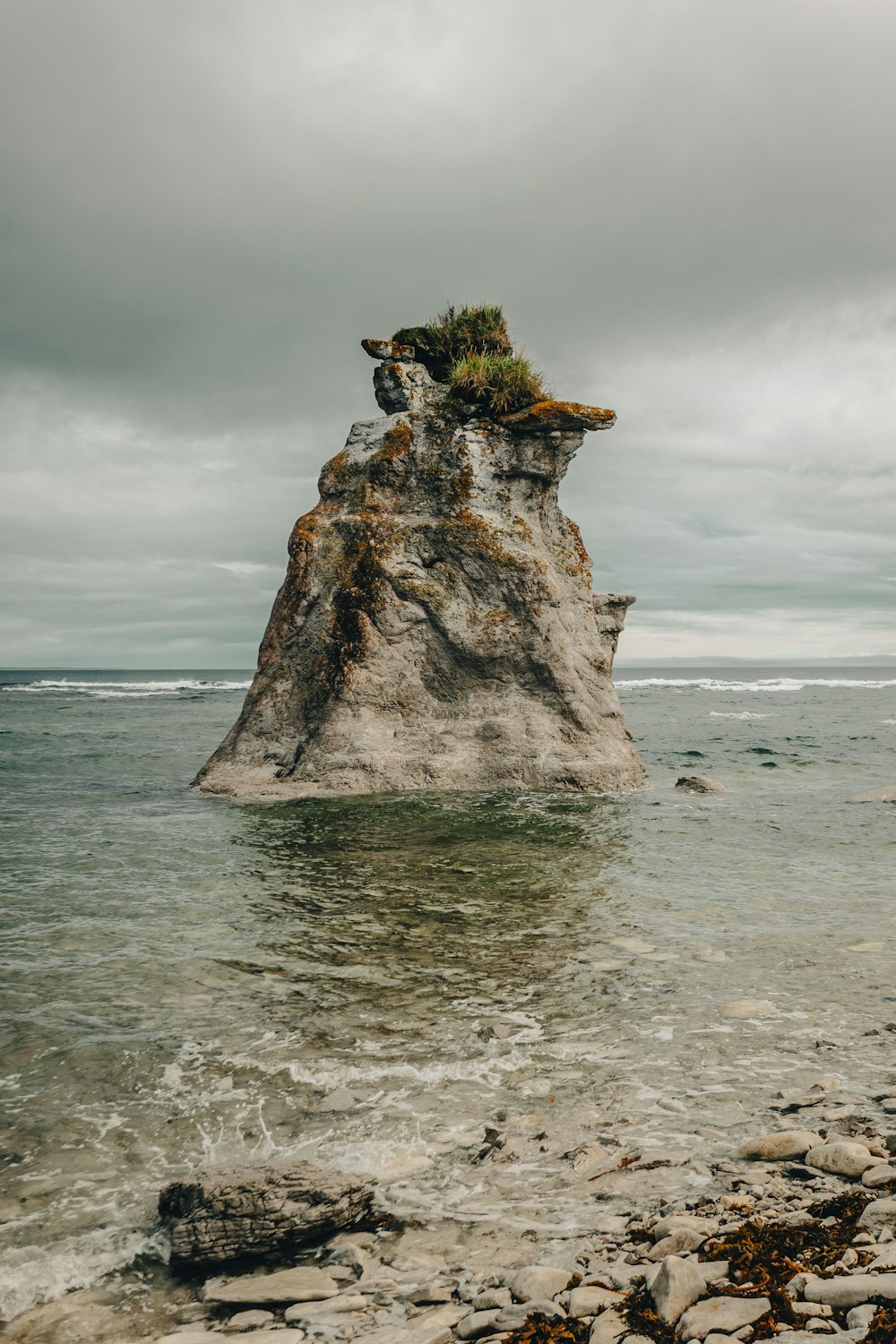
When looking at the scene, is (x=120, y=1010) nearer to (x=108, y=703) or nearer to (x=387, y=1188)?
(x=387, y=1188)

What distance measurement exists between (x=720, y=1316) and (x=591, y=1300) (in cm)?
47

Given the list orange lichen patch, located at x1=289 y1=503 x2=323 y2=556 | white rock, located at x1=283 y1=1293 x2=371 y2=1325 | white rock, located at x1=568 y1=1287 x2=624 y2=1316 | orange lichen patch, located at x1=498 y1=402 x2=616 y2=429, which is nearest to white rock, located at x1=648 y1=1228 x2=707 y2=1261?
white rock, located at x1=568 y1=1287 x2=624 y2=1316

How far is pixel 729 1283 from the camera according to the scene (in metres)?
2.93

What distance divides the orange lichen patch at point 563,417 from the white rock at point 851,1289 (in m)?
16.7

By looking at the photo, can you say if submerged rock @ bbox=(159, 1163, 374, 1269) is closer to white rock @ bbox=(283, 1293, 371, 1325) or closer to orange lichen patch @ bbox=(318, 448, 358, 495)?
white rock @ bbox=(283, 1293, 371, 1325)

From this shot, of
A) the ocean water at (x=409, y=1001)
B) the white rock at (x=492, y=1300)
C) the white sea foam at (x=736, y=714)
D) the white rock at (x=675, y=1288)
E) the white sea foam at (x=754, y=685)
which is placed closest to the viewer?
the white rock at (x=675, y=1288)

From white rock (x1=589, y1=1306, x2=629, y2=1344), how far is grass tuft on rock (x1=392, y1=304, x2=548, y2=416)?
1733 cm

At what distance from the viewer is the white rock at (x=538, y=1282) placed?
120 inches

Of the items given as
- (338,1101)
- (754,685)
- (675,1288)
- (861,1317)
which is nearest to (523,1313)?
(675,1288)

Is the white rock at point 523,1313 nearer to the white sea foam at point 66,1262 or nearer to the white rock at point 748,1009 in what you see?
the white sea foam at point 66,1262

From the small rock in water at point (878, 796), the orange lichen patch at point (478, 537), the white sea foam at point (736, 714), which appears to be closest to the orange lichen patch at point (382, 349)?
the orange lichen patch at point (478, 537)

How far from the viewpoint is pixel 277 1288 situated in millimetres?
3301

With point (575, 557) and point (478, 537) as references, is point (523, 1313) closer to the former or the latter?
point (478, 537)

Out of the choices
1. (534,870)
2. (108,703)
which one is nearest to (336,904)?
(534,870)
